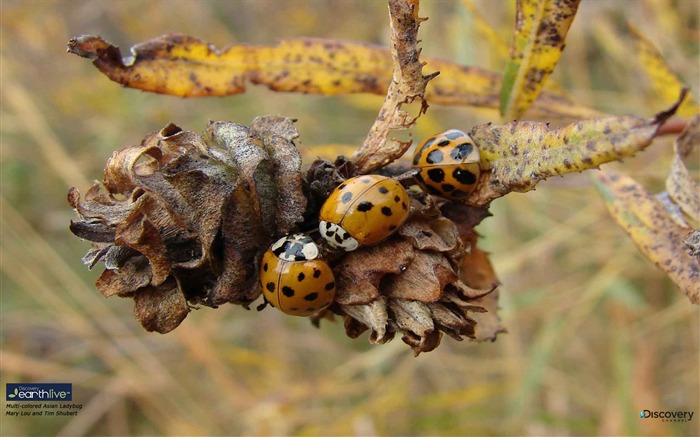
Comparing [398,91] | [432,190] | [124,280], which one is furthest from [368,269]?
[124,280]

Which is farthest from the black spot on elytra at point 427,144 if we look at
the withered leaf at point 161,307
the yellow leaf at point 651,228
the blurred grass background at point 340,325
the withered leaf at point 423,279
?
the blurred grass background at point 340,325

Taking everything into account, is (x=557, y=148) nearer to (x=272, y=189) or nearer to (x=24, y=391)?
(x=272, y=189)

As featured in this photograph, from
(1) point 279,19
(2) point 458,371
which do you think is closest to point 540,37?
(2) point 458,371

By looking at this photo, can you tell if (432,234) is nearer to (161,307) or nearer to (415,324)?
(415,324)

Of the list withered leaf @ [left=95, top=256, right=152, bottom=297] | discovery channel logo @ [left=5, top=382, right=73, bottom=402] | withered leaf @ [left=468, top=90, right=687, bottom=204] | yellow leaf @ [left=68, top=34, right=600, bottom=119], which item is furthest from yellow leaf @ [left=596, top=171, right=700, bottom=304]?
discovery channel logo @ [left=5, top=382, right=73, bottom=402]

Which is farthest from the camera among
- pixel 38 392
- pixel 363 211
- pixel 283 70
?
pixel 38 392

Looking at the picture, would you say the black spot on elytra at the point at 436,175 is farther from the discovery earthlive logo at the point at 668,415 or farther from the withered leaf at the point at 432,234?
the discovery earthlive logo at the point at 668,415
